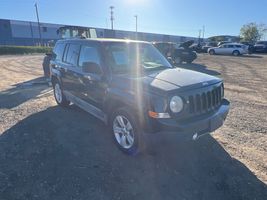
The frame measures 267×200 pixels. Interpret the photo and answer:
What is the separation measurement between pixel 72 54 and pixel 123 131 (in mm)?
2586

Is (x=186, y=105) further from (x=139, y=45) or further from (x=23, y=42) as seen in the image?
(x=23, y=42)

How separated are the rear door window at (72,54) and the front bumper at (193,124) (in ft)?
9.50

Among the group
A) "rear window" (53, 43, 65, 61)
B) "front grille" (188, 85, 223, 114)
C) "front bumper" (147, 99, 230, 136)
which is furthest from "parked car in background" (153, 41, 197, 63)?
"front bumper" (147, 99, 230, 136)

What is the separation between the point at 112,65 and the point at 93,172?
1.90m

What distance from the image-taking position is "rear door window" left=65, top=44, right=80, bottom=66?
5.38m

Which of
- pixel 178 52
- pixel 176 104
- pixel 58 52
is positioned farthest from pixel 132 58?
pixel 178 52

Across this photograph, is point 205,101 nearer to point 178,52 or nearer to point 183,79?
point 183,79

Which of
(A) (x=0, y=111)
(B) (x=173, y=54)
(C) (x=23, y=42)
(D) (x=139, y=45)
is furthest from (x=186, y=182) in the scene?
(C) (x=23, y=42)

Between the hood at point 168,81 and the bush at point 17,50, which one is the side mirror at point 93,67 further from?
the bush at point 17,50

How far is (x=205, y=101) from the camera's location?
3.73 m

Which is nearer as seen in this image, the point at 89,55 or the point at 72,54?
the point at 89,55

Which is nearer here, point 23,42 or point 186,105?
point 186,105

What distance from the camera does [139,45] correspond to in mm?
5043

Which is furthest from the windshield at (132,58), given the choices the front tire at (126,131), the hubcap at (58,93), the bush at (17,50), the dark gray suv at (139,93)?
the bush at (17,50)
